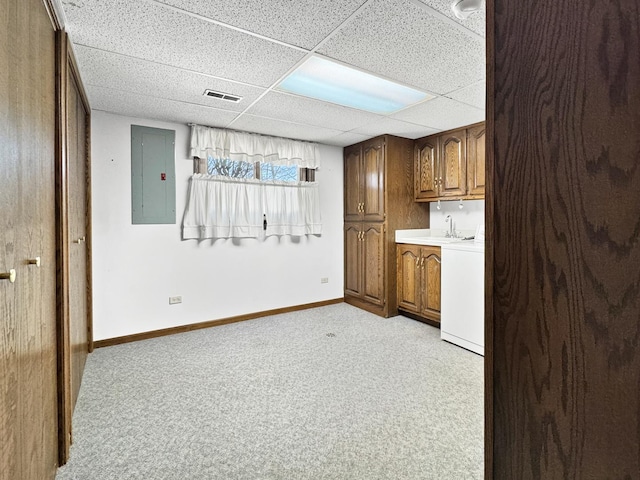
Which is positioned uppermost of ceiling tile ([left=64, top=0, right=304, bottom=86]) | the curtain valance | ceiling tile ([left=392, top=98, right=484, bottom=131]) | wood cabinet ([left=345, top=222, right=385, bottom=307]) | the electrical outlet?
A: ceiling tile ([left=392, top=98, right=484, bottom=131])

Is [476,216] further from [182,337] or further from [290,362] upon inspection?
[182,337]

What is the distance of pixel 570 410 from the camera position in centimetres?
64

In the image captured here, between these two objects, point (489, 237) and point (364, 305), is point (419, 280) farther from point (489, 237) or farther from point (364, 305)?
point (489, 237)

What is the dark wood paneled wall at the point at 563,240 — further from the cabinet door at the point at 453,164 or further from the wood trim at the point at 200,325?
the wood trim at the point at 200,325

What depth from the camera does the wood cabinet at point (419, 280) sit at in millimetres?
3672

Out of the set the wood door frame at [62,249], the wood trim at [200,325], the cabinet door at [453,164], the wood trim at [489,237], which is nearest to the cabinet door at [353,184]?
the cabinet door at [453,164]

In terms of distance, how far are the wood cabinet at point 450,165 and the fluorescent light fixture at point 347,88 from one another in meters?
1.00

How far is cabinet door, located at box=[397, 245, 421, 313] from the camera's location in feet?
12.8

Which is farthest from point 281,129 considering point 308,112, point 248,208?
point 248,208

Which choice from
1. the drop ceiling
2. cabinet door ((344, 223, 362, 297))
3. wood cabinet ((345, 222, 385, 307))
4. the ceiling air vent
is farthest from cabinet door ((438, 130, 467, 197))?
the ceiling air vent

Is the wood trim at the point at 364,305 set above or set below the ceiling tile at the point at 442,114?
below

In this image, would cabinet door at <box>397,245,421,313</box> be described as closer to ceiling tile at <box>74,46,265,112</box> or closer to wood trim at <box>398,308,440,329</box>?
wood trim at <box>398,308,440,329</box>

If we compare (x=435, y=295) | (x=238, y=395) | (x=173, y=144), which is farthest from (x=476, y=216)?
(x=173, y=144)

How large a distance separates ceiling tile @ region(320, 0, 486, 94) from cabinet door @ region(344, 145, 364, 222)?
2.04m
